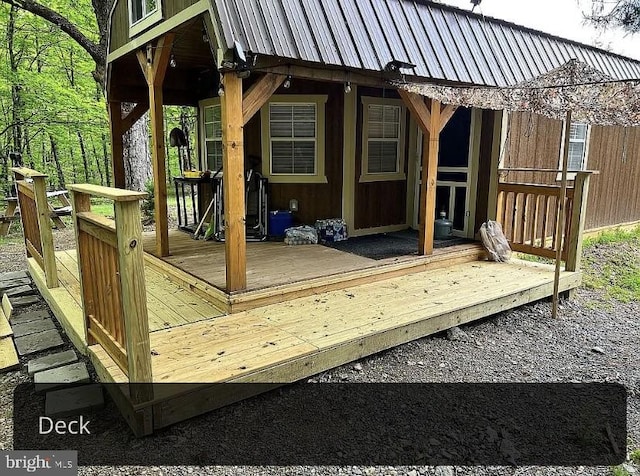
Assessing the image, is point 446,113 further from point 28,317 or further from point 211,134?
point 28,317

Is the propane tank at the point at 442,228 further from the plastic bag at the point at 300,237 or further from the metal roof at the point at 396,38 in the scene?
the metal roof at the point at 396,38

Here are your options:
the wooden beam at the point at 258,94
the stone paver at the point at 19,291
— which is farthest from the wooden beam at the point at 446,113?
the stone paver at the point at 19,291

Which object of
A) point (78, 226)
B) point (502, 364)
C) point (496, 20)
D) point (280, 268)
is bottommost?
point (502, 364)

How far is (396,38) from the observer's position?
15.5ft

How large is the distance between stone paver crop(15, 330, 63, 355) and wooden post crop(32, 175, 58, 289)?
2.47 feet

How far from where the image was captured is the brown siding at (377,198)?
625 centimetres

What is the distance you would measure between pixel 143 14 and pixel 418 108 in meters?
3.14

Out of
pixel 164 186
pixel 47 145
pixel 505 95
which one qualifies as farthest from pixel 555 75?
pixel 47 145

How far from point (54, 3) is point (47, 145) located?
7013 millimetres

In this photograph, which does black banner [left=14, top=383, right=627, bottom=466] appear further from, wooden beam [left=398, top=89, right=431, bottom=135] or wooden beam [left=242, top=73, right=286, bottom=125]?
wooden beam [left=398, top=89, right=431, bottom=135]

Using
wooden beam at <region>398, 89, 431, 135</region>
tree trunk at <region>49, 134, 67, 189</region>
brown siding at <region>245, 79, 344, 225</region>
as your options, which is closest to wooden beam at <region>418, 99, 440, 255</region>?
wooden beam at <region>398, 89, 431, 135</region>

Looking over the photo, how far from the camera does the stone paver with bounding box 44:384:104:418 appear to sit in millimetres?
2678

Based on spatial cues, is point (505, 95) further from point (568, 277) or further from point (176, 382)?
point (176, 382)

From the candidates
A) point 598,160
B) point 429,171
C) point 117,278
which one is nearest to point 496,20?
point 429,171
